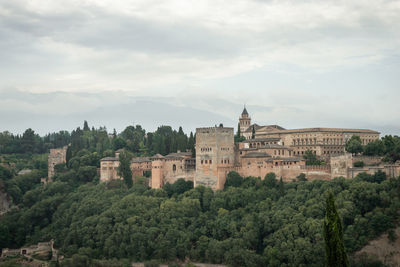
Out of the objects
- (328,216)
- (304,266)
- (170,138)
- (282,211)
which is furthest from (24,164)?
(328,216)

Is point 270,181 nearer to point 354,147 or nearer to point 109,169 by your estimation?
point 354,147

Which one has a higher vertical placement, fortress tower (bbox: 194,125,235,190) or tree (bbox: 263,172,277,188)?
fortress tower (bbox: 194,125,235,190)

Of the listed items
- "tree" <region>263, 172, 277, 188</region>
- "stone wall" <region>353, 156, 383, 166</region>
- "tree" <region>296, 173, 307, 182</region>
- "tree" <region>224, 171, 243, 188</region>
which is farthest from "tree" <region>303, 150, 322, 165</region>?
"tree" <region>224, 171, 243, 188</region>

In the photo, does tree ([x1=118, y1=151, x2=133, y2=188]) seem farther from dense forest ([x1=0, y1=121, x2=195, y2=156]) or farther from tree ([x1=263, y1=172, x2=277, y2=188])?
tree ([x1=263, y1=172, x2=277, y2=188])

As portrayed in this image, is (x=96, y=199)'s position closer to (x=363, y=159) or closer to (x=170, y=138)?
(x=170, y=138)

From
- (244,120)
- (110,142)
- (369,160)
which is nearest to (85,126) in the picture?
(110,142)

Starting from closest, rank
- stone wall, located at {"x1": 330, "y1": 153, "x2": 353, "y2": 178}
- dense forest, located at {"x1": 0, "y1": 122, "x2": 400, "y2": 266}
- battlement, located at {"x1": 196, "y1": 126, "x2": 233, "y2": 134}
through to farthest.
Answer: dense forest, located at {"x1": 0, "y1": 122, "x2": 400, "y2": 266}, stone wall, located at {"x1": 330, "y1": 153, "x2": 353, "y2": 178}, battlement, located at {"x1": 196, "y1": 126, "x2": 233, "y2": 134}

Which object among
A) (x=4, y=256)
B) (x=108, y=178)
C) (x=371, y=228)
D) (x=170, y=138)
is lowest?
(x=4, y=256)
